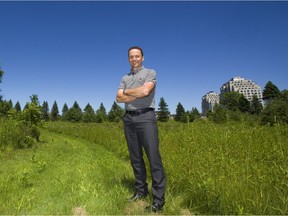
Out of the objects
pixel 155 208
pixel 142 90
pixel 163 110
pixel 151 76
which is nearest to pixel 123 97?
pixel 142 90

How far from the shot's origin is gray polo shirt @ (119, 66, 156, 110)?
412 cm

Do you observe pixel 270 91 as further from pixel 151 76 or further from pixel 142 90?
pixel 142 90

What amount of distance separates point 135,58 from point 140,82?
1.30 ft

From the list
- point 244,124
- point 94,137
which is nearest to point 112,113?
point 94,137

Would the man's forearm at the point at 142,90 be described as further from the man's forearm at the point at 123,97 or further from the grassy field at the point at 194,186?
the grassy field at the point at 194,186

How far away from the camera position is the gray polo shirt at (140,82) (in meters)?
4.12

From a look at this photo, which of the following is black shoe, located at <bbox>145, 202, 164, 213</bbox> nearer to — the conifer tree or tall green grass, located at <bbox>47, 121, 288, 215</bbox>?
tall green grass, located at <bbox>47, 121, 288, 215</bbox>

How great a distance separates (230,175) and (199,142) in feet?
7.72

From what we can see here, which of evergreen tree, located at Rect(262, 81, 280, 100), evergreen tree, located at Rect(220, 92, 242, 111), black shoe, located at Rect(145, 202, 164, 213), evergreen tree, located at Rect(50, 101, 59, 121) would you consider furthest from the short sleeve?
evergreen tree, located at Rect(50, 101, 59, 121)

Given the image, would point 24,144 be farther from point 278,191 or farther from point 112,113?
point 112,113

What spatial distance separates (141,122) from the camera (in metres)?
4.06

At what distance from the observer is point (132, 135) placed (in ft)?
14.2

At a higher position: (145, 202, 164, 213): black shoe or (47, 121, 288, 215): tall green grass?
(47, 121, 288, 215): tall green grass

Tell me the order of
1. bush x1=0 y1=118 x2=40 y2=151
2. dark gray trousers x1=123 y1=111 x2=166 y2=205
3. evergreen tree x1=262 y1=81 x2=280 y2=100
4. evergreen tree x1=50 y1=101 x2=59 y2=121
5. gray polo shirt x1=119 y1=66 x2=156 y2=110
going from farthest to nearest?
evergreen tree x1=50 y1=101 x2=59 y2=121
evergreen tree x1=262 y1=81 x2=280 y2=100
bush x1=0 y1=118 x2=40 y2=151
gray polo shirt x1=119 y1=66 x2=156 y2=110
dark gray trousers x1=123 y1=111 x2=166 y2=205
